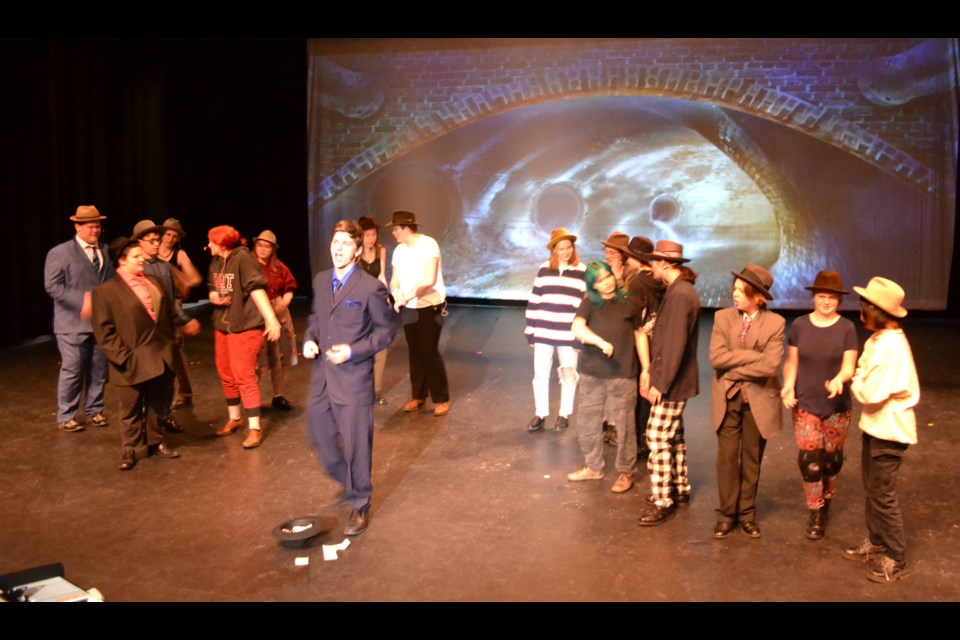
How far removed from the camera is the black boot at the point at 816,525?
4.52 meters

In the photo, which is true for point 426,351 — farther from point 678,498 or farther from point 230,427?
point 678,498

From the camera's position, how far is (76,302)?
20.4 feet

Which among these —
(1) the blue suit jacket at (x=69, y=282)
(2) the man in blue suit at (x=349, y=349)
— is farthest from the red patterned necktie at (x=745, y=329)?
(1) the blue suit jacket at (x=69, y=282)

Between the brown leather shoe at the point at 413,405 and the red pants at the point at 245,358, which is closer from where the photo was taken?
the red pants at the point at 245,358

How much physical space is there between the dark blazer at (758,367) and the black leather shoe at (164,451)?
3448 millimetres

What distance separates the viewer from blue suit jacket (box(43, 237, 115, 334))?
20.3ft

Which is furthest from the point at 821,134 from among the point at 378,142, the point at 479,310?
the point at 378,142

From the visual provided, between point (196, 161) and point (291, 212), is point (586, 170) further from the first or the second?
point (196, 161)

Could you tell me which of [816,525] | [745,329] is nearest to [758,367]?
[745,329]

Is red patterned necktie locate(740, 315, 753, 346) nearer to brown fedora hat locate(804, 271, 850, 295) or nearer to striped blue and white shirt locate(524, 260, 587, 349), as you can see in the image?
brown fedora hat locate(804, 271, 850, 295)

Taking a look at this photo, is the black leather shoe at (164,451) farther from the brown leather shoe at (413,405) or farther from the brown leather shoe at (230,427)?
the brown leather shoe at (413,405)

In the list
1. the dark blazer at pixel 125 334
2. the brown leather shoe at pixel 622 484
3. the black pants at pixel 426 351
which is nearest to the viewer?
the brown leather shoe at pixel 622 484

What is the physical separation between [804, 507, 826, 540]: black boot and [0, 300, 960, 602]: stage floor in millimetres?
55

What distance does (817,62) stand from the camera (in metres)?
10.6
